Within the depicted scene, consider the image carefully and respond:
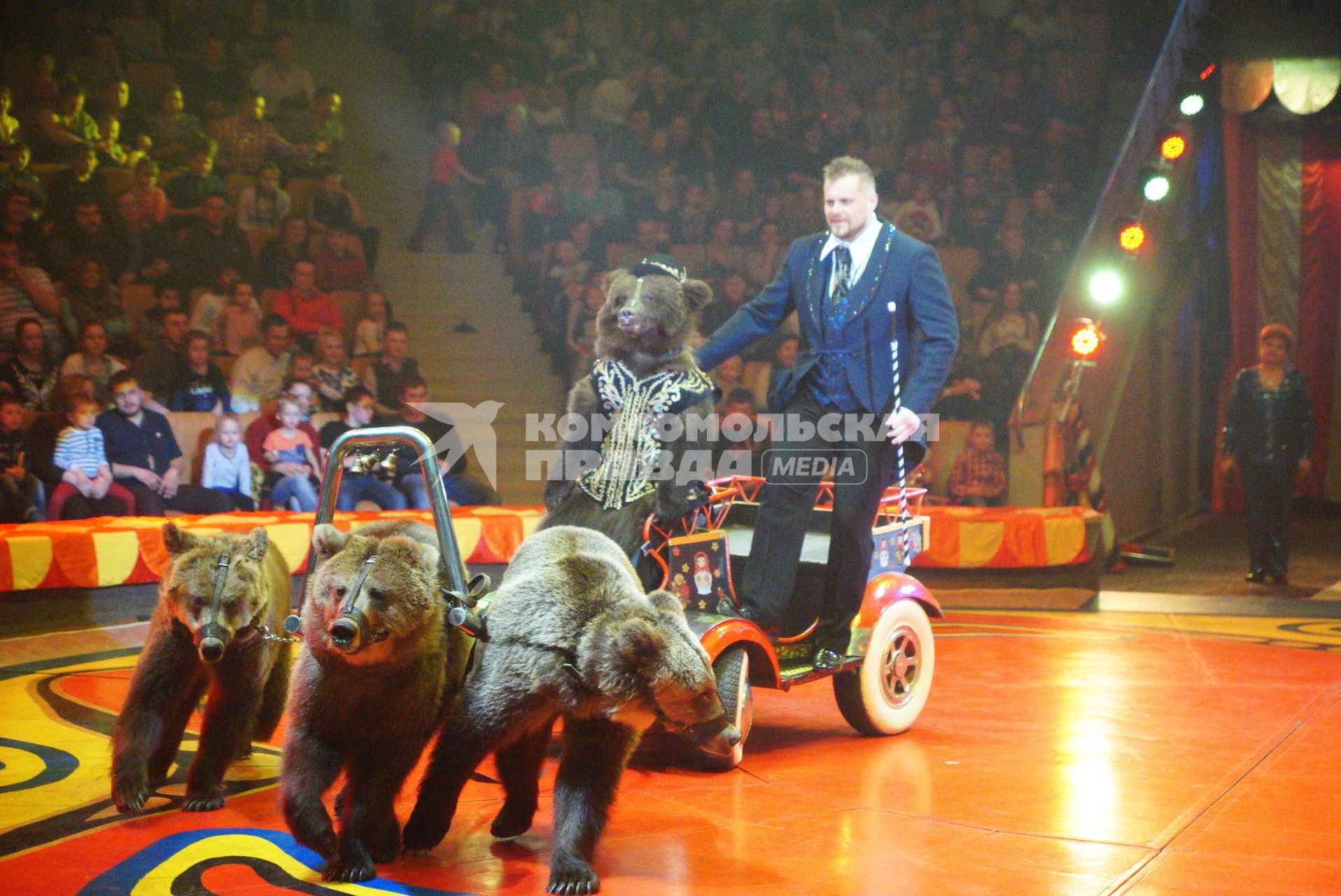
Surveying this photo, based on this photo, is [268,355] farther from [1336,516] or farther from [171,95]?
[1336,516]

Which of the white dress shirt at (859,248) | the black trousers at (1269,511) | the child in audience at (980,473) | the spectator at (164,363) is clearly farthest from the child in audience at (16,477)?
the black trousers at (1269,511)

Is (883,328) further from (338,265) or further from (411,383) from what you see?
(338,265)

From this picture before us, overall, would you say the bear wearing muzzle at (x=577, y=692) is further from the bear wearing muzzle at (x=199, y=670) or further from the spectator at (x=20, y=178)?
the spectator at (x=20, y=178)

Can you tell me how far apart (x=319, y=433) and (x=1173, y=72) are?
6.89m

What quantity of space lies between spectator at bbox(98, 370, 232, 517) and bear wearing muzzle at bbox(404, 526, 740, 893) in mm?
4776

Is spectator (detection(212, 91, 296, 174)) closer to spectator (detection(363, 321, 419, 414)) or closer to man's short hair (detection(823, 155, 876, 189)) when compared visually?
spectator (detection(363, 321, 419, 414))

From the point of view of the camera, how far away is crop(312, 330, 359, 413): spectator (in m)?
8.27

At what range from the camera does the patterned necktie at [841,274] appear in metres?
4.42

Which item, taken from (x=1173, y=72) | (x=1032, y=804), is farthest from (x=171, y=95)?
(x=1032, y=804)

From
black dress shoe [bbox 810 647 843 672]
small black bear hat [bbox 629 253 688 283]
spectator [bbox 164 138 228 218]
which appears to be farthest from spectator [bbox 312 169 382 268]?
black dress shoe [bbox 810 647 843 672]

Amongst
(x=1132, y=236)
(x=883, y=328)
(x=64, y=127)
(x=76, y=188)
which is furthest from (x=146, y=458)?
(x=1132, y=236)

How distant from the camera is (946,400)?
9.35 m

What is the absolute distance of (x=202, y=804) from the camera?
3475 mm

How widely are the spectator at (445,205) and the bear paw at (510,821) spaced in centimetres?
826
